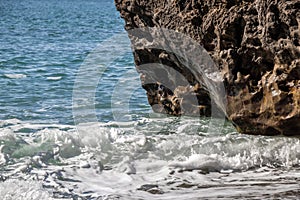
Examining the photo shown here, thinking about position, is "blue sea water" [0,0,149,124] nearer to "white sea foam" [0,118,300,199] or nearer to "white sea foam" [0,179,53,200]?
"white sea foam" [0,118,300,199]

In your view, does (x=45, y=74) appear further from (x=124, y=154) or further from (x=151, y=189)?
(x=151, y=189)

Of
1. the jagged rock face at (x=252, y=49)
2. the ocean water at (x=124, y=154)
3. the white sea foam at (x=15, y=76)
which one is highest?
the jagged rock face at (x=252, y=49)

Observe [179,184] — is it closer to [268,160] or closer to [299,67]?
[268,160]

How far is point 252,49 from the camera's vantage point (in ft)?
20.2

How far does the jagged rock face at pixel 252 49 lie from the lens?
5.81 m

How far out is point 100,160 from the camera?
247 inches

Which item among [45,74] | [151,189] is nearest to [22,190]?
[151,189]

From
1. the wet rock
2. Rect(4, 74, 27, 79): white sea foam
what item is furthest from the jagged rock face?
Rect(4, 74, 27, 79): white sea foam

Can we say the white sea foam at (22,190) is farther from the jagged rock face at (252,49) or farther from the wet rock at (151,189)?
the jagged rock face at (252,49)

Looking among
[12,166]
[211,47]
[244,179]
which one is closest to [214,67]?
[211,47]

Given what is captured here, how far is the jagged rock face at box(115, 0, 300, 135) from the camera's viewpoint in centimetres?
581

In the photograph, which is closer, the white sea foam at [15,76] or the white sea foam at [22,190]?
the white sea foam at [22,190]

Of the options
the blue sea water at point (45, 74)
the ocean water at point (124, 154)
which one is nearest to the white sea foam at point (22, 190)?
the ocean water at point (124, 154)

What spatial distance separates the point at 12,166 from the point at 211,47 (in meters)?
2.69
